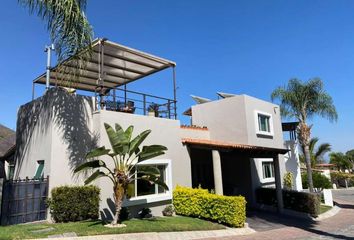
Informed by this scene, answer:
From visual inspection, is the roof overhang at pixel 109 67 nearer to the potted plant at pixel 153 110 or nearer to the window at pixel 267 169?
the potted plant at pixel 153 110

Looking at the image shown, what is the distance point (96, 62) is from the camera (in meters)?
17.7

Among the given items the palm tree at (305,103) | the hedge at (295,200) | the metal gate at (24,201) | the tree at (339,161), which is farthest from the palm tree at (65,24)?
the tree at (339,161)

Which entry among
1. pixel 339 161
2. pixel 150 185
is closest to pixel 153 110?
pixel 150 185

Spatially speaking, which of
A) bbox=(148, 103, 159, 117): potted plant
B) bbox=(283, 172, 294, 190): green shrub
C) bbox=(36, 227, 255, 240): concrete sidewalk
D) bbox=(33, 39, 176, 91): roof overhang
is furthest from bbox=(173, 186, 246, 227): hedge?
bbox=(283, 172, 294, 190): green shrub

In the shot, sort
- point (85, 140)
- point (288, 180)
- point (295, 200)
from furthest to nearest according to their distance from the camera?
point (288, 180), point (295, 200), point (85, 140)

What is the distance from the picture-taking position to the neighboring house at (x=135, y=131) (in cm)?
1401

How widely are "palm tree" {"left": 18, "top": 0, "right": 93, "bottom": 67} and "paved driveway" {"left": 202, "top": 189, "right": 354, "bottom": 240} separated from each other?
10.4m

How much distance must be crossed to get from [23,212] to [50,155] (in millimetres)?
2527

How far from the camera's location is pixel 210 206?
1510cm

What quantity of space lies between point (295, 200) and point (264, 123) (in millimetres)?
6800

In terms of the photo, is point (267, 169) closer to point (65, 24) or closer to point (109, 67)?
point (109, 67)

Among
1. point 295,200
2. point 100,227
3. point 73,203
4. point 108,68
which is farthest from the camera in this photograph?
point 295,200

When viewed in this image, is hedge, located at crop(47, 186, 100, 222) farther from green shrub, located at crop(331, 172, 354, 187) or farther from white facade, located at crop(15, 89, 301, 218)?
green shrub, located at crop(331, 172, 354, 187)

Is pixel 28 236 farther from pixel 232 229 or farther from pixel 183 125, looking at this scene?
pixel 183 125
